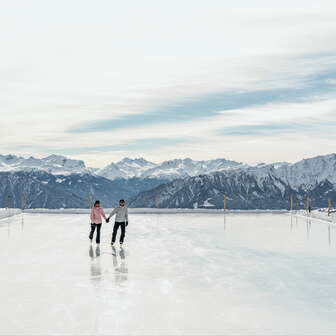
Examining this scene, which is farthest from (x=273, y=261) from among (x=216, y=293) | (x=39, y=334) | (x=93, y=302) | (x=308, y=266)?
(x=39, y=334)

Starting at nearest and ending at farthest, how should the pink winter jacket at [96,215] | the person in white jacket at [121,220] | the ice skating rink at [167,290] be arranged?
1. the ice skating rink at [167,290]
2. the person in white jacket at [121,220]
3. the pink winter jacket at [96,215]

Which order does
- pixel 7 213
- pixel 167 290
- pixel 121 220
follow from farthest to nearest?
pixel 7 213
pixel 121 220
pixel 167 290

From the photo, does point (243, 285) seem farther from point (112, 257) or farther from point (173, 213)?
point (173, 213)

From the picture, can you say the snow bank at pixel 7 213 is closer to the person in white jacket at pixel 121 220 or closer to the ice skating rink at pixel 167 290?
the ice skating rink at pixel 167 290

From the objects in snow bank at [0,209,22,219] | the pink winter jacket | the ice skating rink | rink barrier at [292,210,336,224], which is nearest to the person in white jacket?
the pink winter jacket

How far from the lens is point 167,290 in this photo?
12.0 meters

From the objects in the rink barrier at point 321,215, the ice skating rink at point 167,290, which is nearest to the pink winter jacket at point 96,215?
the ice skating rink at point 167,290

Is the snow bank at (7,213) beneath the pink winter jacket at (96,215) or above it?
beneath

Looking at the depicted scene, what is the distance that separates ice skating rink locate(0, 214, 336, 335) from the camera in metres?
8.88

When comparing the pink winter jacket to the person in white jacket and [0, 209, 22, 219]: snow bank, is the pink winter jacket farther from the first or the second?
[0, 209, 22, 219]: snow bank

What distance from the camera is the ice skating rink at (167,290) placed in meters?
8.88

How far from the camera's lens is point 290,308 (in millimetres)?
10219

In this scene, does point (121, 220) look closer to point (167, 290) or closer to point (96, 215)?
point (96, 215)

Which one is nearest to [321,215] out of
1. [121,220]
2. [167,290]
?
[121,220]
